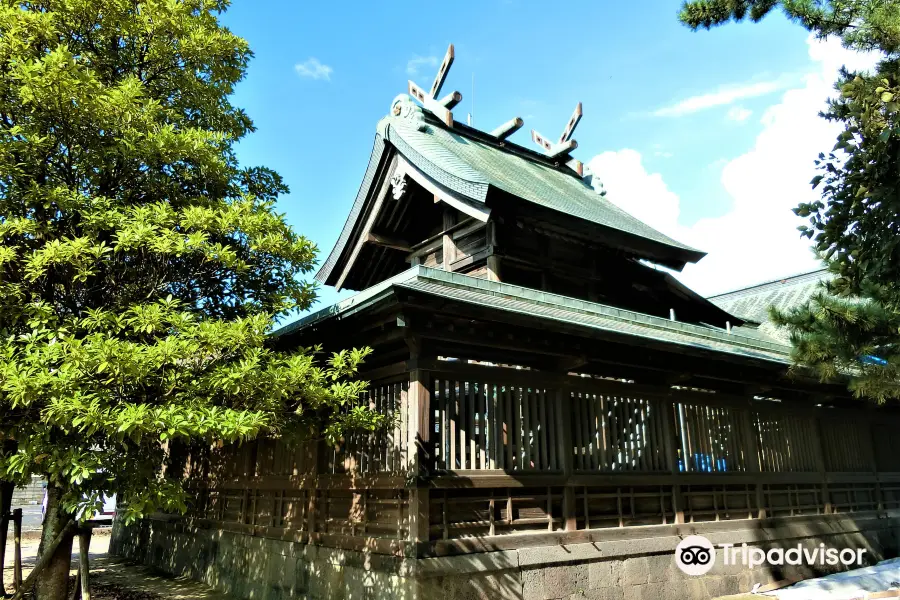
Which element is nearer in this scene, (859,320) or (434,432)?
(434,432)

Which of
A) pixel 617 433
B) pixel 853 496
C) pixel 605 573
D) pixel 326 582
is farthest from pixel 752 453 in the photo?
pixel 326 582

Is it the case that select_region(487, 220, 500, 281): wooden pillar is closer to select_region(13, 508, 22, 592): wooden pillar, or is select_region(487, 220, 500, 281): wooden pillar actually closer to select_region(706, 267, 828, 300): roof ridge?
select_region(13, 508, 22, 592): wooden pillar

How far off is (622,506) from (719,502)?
2479 mm

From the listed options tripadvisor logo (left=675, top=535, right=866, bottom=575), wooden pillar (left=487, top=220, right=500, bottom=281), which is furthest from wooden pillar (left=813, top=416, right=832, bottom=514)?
wooden pillar (left=487, top=220, right=500, bottom=281)

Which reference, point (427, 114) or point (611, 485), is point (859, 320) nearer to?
point (611, 485)

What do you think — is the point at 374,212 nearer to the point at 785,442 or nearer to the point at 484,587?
the point at 484,587

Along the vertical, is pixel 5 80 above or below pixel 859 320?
above

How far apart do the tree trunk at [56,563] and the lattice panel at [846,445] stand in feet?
44.4

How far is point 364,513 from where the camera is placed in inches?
314

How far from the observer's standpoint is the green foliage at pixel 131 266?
609 centimetres

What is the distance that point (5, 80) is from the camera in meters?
7.20

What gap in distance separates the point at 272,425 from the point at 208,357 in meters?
1.11

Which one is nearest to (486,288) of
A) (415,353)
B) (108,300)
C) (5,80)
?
(415,353)

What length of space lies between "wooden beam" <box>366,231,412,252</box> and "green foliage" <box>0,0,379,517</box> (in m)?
4.87
